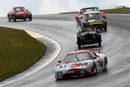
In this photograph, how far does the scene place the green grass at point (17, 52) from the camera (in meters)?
21.4

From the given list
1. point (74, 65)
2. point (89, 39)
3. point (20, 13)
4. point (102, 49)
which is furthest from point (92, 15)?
point (74, 65)

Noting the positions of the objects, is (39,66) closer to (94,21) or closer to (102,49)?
(102,49)

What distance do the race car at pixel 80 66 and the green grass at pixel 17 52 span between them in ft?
13.8

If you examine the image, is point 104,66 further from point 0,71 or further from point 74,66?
point 0,71

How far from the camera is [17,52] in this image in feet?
86.7

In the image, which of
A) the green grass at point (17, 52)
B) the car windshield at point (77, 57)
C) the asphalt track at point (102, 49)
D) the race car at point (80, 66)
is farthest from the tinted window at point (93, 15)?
the car windshield at point (77, 57)

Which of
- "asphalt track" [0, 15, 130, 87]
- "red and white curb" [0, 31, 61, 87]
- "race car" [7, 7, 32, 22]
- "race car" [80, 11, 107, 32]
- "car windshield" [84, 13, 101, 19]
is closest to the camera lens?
"asphalt track" [0, 15, 130, 87]

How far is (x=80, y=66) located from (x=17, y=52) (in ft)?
37.5

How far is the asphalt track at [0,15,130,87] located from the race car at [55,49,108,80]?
0.29 m

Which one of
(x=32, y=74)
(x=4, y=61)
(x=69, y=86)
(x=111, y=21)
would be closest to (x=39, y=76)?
(x=32, y=74)

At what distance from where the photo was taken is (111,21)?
143 feet

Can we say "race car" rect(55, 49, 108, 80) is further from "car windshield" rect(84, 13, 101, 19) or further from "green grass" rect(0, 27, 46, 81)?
"car windshield" rect(84, 13, 101, 19)

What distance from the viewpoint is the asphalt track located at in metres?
14.6

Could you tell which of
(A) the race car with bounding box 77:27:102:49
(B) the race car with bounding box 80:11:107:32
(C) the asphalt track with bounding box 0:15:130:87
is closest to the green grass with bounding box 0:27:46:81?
(C) the asphalt track with bounding box 0:15:130:87
